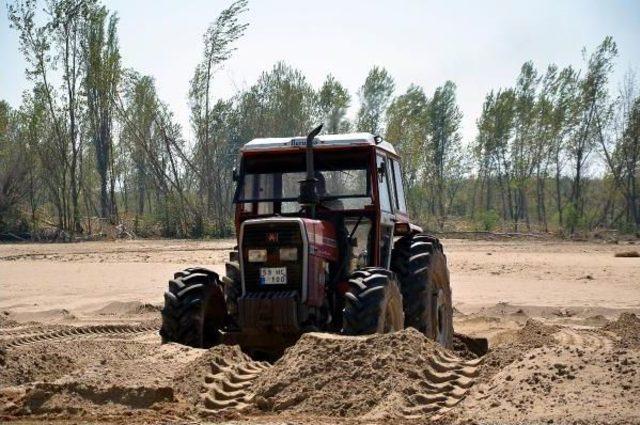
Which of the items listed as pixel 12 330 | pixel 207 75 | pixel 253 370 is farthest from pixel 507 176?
pixel 253 370

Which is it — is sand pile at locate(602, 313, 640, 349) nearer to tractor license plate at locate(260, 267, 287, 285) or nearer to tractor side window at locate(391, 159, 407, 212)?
tractor side window at locate(391, 159, 407, 212)

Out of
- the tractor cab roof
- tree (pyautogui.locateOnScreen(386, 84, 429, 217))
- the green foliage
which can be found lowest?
the green foliage

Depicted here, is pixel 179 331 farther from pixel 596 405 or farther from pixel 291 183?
pixel 596 405

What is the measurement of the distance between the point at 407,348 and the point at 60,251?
26.1m

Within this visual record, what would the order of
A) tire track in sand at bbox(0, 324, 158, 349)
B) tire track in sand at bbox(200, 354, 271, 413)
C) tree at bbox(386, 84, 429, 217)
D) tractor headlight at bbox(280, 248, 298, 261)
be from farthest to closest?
tree at bbox(386, 84, 429, 217) < tire track in sand at bbox(0, 324, 158, 349) < tractor headlight at bbox(280, 248, 298, 261) < tire track in sand at bbox(200, 354, 271, 413)

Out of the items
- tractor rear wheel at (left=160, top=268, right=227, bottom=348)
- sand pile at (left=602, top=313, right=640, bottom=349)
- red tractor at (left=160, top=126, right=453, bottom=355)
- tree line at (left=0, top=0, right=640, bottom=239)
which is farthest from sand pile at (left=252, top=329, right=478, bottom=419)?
tree line at (left=0, top=0, right=640, bottom=239)

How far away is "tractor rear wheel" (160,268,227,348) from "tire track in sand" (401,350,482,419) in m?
2.80

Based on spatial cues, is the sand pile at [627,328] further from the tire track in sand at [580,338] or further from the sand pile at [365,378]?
the sand pile at [365,378]

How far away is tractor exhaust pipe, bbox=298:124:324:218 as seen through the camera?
10242 mm

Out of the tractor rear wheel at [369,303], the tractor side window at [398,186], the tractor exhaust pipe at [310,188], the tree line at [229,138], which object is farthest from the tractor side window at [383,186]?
the tree line at [229,138]

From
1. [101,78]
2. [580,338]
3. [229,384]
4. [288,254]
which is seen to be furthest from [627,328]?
[101,78]

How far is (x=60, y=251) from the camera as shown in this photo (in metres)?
32.5

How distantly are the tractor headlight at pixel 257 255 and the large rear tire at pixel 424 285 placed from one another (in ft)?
5.90

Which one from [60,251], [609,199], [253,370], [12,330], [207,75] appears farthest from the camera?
[609,199]
